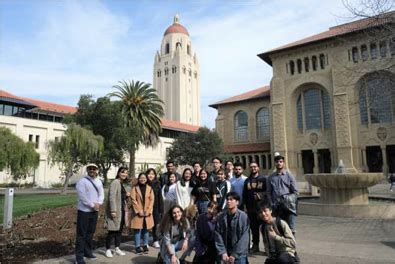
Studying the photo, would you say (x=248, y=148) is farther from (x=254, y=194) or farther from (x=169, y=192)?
(x=254, y=194)

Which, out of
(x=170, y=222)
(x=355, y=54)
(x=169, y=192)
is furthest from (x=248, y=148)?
(x=170, y=222)

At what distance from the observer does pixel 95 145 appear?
2833 cm

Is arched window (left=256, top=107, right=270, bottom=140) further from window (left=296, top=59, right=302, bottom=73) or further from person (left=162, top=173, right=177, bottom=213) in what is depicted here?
person (left=162, top=173, right=177, bottom=213)

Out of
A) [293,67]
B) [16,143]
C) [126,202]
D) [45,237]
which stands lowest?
[45,237]

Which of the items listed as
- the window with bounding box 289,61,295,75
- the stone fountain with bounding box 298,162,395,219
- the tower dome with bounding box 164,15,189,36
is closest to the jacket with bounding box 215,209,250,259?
the stone fountain with bounding box 298,162,395,219

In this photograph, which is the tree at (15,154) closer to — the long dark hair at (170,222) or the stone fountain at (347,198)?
the stone fountain at (347,198)

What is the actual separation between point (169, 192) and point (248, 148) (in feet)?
141

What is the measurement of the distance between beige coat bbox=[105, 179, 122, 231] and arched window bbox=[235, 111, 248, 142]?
46.5 m

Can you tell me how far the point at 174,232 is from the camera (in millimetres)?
5371

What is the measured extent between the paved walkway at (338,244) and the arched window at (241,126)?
4185 cm

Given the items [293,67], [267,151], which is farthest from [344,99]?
[267,151]

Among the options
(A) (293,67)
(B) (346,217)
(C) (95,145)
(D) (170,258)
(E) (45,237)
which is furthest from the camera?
(A) (293,67)

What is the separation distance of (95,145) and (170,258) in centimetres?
2474

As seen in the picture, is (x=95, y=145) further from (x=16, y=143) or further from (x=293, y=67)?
(x=293, y=67)
